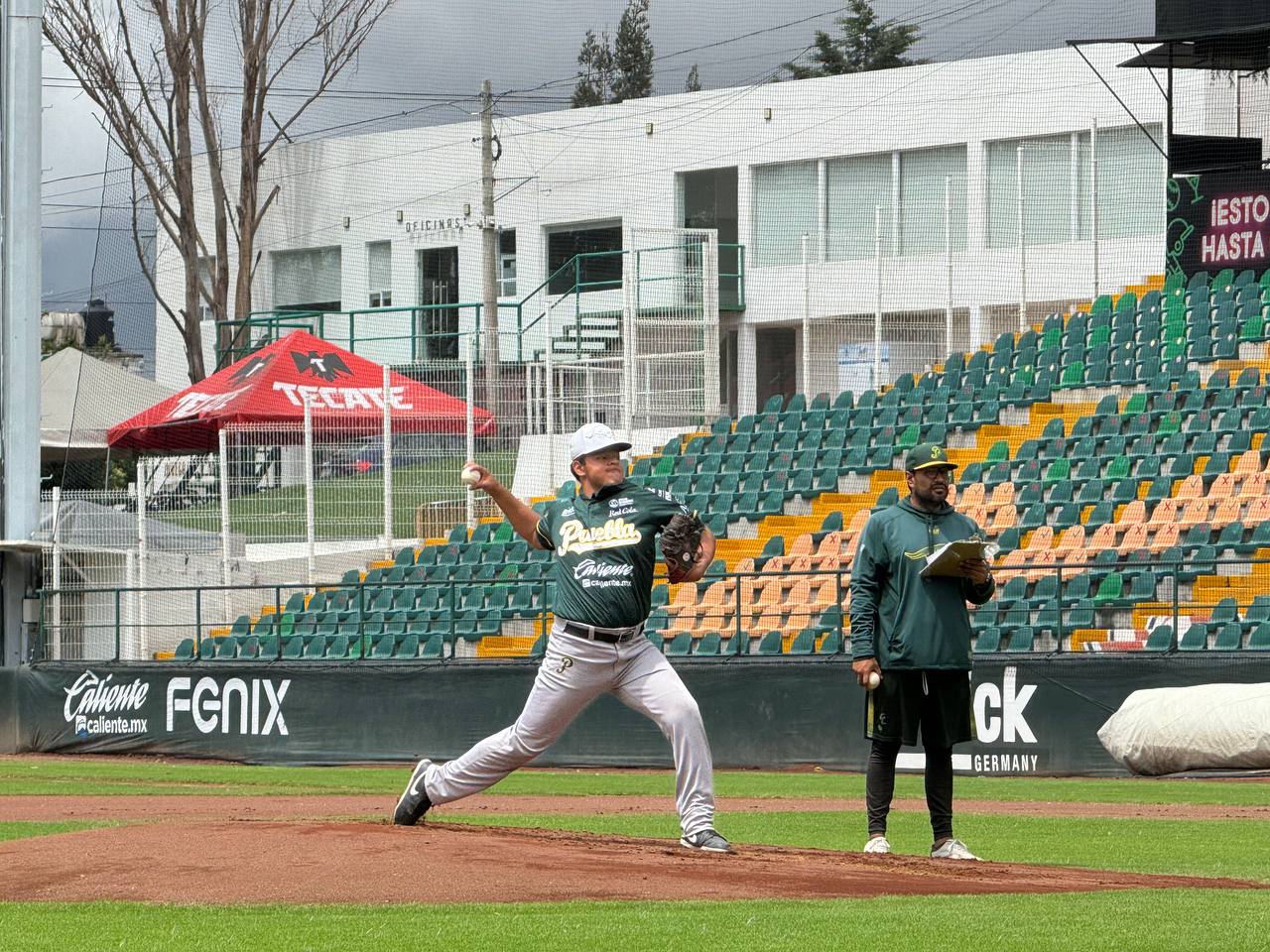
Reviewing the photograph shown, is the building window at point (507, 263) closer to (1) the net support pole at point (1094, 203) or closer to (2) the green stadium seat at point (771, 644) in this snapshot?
(1) the net support pole at point (1094, 203)

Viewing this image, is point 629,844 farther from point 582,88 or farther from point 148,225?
point 148,225

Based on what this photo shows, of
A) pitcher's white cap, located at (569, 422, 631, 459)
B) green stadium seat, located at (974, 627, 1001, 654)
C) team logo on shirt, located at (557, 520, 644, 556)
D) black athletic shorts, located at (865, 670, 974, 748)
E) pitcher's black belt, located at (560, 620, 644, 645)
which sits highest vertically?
pitcher's white cap, located at (569, 422, 631, 459)

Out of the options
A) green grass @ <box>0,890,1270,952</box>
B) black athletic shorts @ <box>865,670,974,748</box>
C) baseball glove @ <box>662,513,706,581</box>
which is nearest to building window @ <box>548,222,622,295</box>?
black athletic shorts @ <box>865,670,974,748</box>

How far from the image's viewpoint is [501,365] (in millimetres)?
29016

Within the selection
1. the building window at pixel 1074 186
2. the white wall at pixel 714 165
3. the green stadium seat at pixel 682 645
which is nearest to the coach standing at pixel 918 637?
the green stadium seat at pixel 682 645

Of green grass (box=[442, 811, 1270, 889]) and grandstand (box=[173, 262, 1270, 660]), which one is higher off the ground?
grandstand (box=[173, 262, 1270, 660])

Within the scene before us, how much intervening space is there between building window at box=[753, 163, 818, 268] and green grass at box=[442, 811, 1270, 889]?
25.9 m

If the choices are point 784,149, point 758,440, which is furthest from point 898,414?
point 784,149

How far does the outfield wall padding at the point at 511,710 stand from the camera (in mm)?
16922

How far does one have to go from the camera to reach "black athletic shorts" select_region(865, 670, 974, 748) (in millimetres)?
8992

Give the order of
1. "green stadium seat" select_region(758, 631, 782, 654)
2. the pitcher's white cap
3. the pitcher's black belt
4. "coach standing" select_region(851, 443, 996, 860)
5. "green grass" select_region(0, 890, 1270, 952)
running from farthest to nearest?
"green stadium seat" select_region(758, 631, 782, 654)
"coach standing" select_region(851, 443, 996, 860)
the pitcher's white cap
the pitcher's black belt
"green grass" select_region(0, 890, 1270, 952)

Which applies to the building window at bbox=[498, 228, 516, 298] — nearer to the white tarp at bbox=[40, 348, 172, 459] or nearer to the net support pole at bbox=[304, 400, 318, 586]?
the white tarp at bbox=[40, 348, 172, 459]

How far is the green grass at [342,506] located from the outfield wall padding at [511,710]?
3070 millimetres

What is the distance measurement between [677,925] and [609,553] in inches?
90.6
